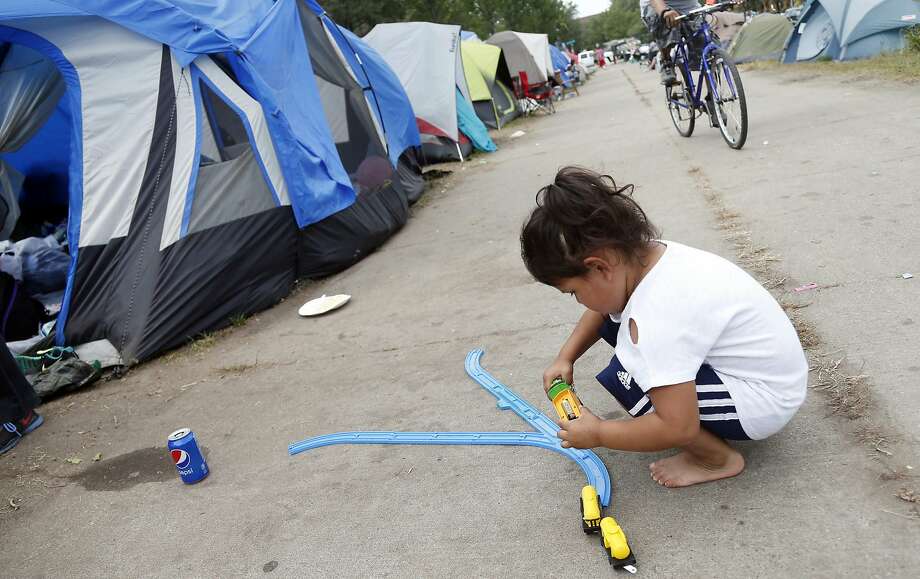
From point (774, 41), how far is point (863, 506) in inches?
685

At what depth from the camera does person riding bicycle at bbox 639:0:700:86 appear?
6.38 metres

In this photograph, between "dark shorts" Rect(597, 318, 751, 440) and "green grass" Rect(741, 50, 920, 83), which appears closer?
"dark shorts" Rect(597, 318, 751, 440)

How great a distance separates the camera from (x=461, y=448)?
8.43 feet

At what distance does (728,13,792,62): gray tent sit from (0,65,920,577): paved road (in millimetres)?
12293

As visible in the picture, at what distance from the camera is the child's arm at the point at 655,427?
1.73 metres

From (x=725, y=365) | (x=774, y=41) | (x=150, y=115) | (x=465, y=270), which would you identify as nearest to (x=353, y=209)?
(x=465, y=270)

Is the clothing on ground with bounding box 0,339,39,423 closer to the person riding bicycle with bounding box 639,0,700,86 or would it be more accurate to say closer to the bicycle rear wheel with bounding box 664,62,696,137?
the person riding bicycle with bounding box 639,0,700,86

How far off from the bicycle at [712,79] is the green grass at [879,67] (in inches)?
117

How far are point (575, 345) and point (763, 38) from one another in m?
17.2

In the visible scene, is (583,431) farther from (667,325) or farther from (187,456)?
(187,456)

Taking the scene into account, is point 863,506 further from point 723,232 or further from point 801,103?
point 801,103

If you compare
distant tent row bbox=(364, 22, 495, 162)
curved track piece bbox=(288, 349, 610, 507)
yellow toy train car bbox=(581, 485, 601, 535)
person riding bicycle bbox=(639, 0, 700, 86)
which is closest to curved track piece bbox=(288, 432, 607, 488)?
curved track piece bbox=(288, 349, 610, 507)

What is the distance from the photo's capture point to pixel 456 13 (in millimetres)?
34469

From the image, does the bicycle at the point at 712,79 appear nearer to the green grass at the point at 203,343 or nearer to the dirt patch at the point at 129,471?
the green grass at the point at 203,343
